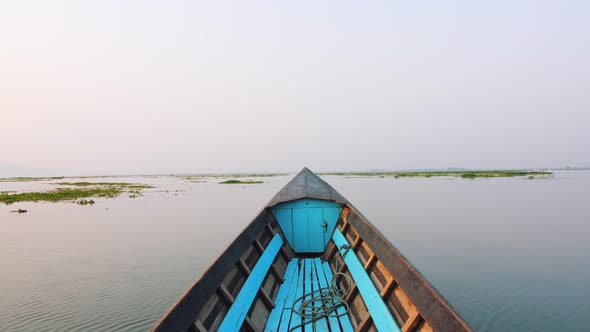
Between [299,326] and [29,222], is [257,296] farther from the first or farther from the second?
[29,222]

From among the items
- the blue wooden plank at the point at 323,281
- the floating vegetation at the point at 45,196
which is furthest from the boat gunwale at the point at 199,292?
the floating vegetation at the point at 45,196

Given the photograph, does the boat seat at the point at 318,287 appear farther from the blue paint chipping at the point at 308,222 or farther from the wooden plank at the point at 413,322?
the blue paint chipping at the point at 308,222

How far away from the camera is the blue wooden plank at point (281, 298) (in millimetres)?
4480

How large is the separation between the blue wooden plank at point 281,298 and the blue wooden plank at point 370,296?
3.94 feet

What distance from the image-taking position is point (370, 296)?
14.0ft

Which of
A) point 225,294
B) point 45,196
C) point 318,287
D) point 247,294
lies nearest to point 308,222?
point 318,287

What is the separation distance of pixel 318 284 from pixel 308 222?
2.22 metres

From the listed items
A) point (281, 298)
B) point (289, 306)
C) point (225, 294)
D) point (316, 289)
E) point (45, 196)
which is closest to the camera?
point (225, 294)

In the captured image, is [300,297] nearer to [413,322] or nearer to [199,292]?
[199,292]

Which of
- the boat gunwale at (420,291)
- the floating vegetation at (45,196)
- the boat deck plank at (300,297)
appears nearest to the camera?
the boat gunwale at (420,291)

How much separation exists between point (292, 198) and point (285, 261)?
155 cm

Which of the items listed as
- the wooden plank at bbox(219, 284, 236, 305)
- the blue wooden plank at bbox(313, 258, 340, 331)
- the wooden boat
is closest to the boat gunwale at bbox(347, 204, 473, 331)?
the wooden boat

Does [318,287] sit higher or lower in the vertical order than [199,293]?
lower

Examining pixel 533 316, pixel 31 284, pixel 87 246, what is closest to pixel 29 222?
pixel 87 246
